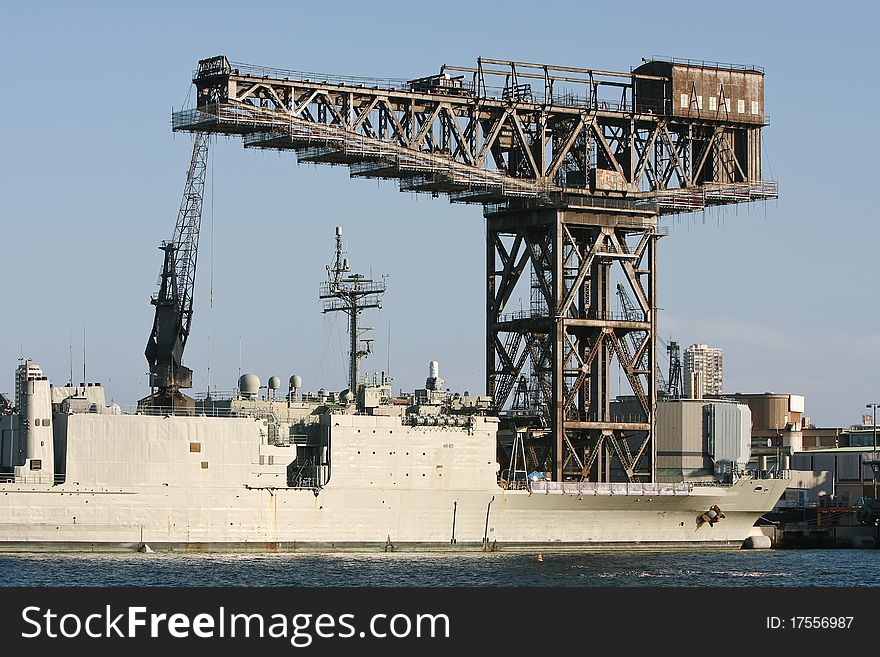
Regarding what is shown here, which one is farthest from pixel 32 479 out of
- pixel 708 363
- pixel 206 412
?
pixel 708 363

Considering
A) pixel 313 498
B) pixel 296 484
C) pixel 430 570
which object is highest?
pixel 296 484

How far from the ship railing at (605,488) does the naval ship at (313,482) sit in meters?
0.08

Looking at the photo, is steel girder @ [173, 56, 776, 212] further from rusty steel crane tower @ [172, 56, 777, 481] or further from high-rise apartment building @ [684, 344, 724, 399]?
high-rise apartment building @ [684, 344, 724, 399]

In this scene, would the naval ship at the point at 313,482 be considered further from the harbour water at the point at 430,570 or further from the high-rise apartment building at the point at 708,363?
the high-rise apartment building at the point at 708,363

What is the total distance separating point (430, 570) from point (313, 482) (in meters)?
7.42

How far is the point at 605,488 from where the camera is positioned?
64312 mm

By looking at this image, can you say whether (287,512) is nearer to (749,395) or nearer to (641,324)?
(641,324)

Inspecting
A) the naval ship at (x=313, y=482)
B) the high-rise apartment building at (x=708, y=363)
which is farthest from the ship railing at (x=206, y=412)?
the high-rise apartment building at (x=708, y=363)

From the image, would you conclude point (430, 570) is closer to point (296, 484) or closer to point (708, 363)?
point (296, 484)

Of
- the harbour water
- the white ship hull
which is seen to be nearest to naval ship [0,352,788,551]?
the white ship hull

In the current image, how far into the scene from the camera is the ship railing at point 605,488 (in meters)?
63.0
